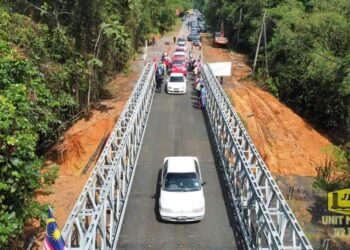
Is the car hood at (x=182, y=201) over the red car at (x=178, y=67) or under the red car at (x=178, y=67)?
under

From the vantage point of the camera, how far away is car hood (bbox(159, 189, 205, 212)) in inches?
522

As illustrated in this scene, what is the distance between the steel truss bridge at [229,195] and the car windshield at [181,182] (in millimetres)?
1511

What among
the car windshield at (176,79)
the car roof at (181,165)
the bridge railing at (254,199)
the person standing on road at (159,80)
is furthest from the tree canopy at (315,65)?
the car roof at (181,165)

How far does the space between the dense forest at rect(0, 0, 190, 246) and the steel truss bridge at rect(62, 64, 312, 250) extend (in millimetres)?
1580

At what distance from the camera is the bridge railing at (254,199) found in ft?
32.6

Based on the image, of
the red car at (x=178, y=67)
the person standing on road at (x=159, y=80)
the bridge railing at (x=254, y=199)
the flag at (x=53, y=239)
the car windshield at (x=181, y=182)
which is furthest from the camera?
the red car at (x=178, y=67)

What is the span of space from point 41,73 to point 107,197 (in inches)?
322

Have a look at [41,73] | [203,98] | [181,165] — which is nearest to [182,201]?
[181,165]

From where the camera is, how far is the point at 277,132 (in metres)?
29.3

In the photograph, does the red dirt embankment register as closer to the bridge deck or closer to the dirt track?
the dirt track

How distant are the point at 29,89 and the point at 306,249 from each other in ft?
33.4

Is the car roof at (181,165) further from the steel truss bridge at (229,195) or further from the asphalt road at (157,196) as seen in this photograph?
the steel truss bridge at (229,195)

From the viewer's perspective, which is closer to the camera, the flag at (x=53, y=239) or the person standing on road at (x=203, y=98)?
the flag at (x=53, y=239)

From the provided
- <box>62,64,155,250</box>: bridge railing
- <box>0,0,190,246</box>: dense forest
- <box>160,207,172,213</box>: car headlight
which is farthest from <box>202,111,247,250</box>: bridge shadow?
<box>0,0,190,246</box>: dense forest
